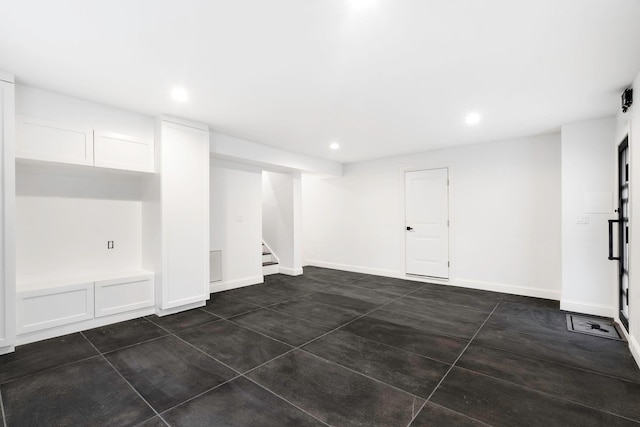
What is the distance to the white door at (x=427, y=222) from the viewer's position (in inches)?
214

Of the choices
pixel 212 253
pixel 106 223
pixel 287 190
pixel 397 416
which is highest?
pixel 287 190

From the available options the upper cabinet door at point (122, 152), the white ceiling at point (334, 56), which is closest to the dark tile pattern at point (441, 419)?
the white ceiling at point (334, 56)

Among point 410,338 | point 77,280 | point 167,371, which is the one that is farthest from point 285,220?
point 167,371

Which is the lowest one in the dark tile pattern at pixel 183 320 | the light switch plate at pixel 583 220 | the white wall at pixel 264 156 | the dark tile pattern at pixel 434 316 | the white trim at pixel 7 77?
the dark tile pattern at pixel 434 316

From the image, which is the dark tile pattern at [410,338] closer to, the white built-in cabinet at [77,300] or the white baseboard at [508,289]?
the white baseboard at [508,289]

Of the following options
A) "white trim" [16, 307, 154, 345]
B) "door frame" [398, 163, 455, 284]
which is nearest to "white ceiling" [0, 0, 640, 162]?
"door frame" [398, 163, 455, 284]

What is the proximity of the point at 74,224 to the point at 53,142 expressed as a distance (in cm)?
101

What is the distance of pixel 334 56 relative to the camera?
7.66 ft

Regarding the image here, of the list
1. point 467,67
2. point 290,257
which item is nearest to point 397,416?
point 467,67

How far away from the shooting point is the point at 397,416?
1.83m

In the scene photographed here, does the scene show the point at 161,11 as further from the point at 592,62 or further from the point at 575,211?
the point at 575,211

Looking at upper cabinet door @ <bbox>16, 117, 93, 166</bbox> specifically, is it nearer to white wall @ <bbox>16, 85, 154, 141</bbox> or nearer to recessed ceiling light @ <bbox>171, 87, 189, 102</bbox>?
white wall @ <bbox>16, 85, 154, 141</bbox>

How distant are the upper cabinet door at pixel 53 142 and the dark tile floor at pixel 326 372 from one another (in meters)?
1.88

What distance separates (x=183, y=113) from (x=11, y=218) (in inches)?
77.5
